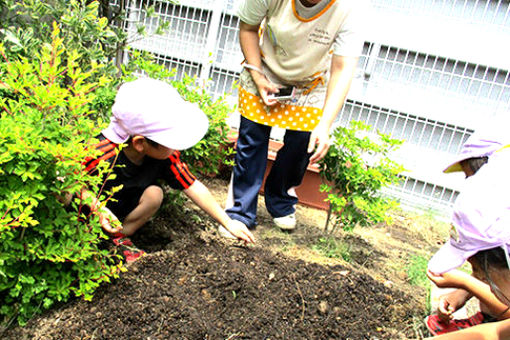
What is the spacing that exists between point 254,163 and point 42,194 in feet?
4.90

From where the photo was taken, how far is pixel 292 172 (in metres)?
2.92

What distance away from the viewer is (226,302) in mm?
1917

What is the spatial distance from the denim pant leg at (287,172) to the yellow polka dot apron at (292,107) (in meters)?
0.11

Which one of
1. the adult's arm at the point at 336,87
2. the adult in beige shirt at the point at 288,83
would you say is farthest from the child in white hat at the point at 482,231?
the adult in beige shirt at the point at 288,83

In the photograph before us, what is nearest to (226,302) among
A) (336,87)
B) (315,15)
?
(336,87)

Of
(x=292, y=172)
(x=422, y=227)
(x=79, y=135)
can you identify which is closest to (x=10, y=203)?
(x=79, y=135)

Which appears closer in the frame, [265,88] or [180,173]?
[180,173]

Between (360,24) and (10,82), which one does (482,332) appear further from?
(10,82)

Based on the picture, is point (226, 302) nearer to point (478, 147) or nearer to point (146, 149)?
point (146, 149)

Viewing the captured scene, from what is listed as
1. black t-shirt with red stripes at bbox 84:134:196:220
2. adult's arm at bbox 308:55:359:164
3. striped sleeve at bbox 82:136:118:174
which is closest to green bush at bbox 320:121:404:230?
adult's arm at bbox 308:55:359:164

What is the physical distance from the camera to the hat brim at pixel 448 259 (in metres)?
1.54

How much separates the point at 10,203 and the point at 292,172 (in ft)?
6.24

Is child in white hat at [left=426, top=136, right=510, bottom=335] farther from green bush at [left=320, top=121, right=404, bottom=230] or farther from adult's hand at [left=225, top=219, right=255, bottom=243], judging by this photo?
adult's hand at [left=225, top=219, right=255, bottom=243]

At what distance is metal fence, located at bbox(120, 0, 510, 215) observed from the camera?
4059mm
